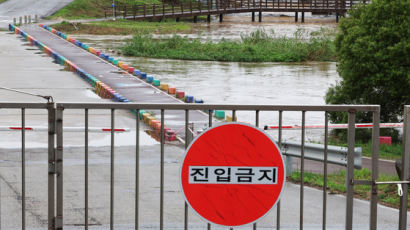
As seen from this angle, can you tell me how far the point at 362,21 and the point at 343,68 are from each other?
1013 millimetres

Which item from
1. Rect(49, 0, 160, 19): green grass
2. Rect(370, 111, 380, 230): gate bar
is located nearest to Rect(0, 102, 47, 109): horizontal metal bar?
Rect(370, 111, 380, 230): gate bar

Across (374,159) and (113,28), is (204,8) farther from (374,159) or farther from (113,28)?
(374,159)

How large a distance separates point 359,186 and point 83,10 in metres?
56.6

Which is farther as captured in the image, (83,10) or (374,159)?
(83,10)

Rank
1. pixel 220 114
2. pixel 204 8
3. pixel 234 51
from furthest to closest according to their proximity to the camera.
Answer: pixel 204 8 < pixel 234 51 < pixel 220 114

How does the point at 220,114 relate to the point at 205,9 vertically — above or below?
below

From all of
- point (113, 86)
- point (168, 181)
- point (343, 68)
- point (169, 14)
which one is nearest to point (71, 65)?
point (113, 86)

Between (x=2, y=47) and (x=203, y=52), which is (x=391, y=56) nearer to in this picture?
(x=203, y=52)

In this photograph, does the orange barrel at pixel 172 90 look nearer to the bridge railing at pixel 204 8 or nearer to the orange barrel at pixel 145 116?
the orange barrel at pixel 145 116

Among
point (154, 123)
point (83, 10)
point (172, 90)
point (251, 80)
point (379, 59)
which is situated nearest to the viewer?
point (379, 59)

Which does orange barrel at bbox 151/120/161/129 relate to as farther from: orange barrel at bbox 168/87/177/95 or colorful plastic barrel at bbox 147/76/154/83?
colorful plastic barrel at bbox 147/76/154/83

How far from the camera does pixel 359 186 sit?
417 inches

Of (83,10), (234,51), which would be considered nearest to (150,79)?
(234,51)

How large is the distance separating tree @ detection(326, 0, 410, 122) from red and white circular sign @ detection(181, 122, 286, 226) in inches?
409
